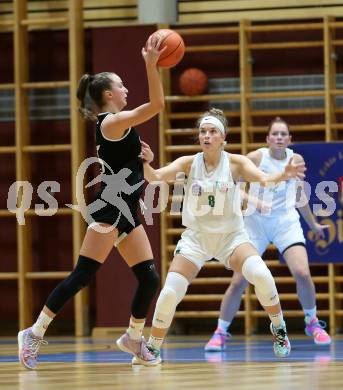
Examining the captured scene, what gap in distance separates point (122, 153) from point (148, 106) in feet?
1.39

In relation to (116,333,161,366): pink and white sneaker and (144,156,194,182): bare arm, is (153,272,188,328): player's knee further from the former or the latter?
(144,156,194,182): bare arm

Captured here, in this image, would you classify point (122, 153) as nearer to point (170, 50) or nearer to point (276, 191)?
point (170, 50)

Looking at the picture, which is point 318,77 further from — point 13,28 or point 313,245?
point 13,28

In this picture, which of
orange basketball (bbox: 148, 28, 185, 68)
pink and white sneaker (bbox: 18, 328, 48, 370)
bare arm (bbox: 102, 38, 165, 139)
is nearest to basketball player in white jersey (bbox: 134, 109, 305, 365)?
bare arm (bbox: 102, 38, 165, 139)

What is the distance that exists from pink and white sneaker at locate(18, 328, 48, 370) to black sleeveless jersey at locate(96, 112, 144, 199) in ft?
3.19

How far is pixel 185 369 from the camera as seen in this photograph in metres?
5.50

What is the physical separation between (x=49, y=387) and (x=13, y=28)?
18.9 feet

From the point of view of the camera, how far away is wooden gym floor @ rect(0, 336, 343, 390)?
4.56 meters

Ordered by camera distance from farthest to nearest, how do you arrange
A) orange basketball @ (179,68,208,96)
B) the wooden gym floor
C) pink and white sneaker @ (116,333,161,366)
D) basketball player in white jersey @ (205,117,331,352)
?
orange basketball @ (179,68,208,96)
basketball player in white jersey @ (205,117,331,352)
pink and white sneaker @ (116,333,161,366)
the wooden gym floor

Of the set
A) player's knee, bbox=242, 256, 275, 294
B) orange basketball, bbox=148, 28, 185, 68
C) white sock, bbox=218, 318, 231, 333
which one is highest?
orange basketball, bbox=148, 28, 185, 68

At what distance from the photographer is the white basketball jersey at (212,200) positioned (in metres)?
6.02

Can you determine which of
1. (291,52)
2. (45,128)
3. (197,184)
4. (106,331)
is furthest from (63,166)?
(197,184)

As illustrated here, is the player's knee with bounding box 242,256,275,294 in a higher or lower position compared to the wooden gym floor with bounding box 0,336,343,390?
higher

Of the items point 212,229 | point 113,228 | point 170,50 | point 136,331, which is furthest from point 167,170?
point 136,331
